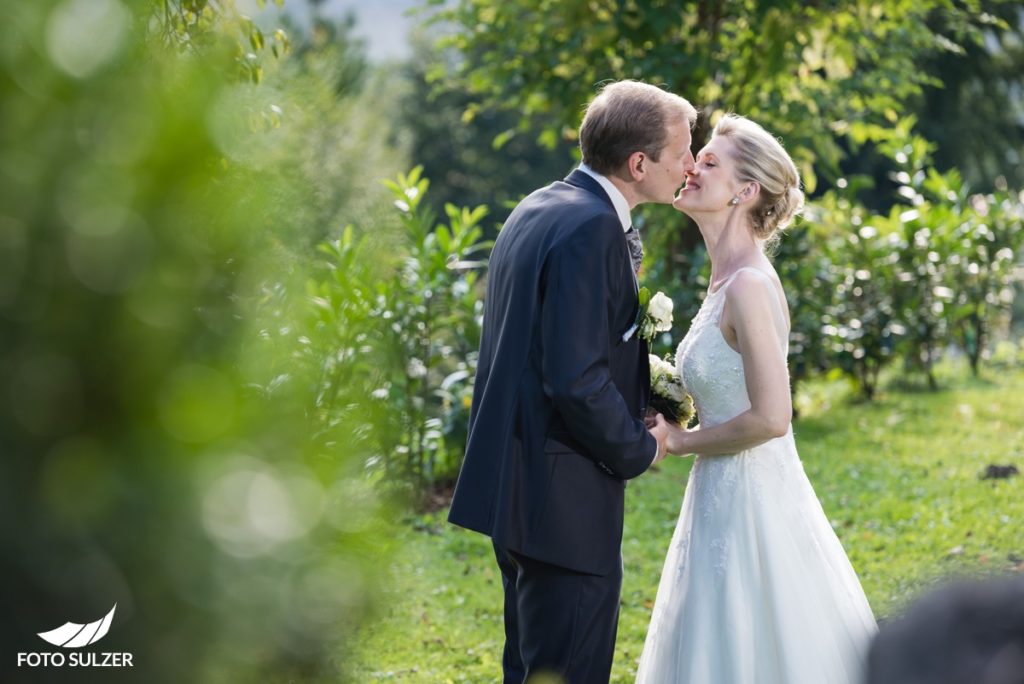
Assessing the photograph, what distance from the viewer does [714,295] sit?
12.0ft

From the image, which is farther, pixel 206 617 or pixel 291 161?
pixel 291 161

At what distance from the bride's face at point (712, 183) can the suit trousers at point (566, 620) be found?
122cm

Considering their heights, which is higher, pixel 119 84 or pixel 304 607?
pixel 119 84

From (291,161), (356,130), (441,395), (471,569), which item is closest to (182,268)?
(291,161)

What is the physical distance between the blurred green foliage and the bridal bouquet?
2.65 metres

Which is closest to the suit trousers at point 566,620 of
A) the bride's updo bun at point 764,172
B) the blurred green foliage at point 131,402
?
the bride's updo bun at point 764,172

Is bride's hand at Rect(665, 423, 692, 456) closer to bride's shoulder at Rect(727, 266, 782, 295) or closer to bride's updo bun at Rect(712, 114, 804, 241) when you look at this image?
bride's shoulder at Rect(727, 266, 782, 295)

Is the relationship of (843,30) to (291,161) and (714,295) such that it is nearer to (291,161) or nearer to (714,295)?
(714,295)

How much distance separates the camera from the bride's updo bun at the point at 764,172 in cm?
363

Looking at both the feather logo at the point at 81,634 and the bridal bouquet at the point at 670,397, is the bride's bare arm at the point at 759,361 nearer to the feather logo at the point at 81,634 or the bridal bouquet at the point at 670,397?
the bridal bouquet at the point at 670,397

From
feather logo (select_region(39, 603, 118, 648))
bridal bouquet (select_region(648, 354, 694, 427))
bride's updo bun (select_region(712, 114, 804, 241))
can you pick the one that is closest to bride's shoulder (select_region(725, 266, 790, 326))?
bride's updo bun (select_region(712, 114, 804, 241))

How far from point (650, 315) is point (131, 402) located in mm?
2349

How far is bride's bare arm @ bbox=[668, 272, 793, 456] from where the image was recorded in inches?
134

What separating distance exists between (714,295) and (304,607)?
277 cm
